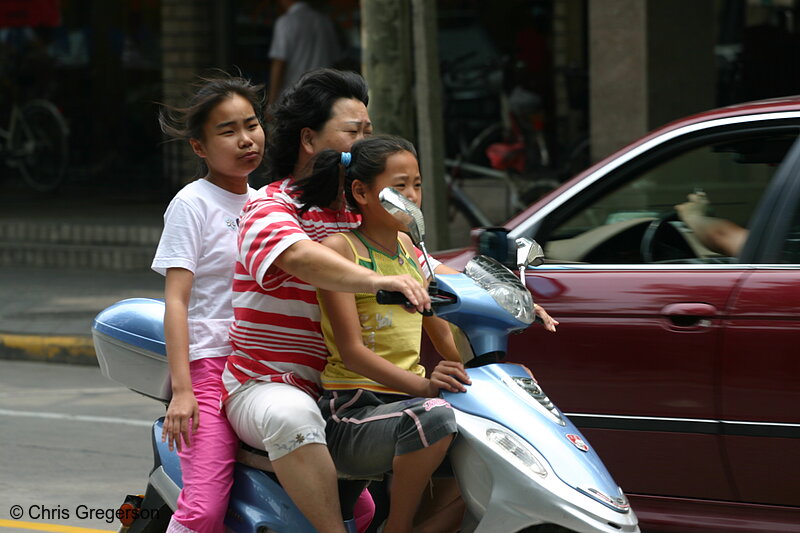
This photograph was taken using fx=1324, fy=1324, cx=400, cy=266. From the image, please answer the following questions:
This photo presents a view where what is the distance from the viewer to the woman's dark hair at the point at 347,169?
3.19 metres

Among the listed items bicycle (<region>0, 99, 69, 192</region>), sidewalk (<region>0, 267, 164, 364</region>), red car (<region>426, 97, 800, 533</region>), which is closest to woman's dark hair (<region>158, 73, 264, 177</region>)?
red car (<region>426, 97, 800, 533</region>)

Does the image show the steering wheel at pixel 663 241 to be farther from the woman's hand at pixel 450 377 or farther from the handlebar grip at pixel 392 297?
the handlebar grip at pixel 392 297

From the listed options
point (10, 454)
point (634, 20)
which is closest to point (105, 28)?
point (634, 20)

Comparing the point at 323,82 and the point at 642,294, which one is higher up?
the point at 323,82

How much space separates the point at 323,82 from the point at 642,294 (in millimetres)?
1334

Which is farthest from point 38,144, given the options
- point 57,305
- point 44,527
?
point 44,527

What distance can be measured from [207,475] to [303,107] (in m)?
1.00

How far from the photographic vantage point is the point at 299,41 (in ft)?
36.7

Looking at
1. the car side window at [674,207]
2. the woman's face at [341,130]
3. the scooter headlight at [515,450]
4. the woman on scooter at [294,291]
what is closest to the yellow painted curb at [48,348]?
the car side window at [674,207]

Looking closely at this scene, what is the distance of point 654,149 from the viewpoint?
4.40 m

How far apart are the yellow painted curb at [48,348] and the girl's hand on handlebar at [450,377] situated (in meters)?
5.90

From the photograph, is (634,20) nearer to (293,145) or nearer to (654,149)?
(654,149)

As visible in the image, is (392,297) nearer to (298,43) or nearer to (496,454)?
(496,454)

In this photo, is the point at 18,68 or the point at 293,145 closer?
the point at 293,145
